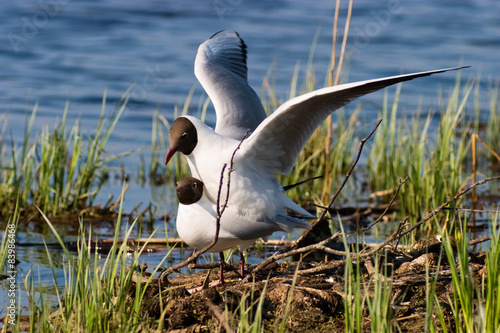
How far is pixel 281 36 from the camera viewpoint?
53.6 feet

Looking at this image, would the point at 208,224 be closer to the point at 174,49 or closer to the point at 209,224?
the point at 209,224

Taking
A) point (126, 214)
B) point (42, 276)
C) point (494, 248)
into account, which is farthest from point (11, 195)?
point (494, 248)

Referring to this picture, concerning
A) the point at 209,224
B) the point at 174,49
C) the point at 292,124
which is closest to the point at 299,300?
the point at 209,224

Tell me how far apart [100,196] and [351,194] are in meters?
2.38

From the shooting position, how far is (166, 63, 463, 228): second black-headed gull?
4.61 metres

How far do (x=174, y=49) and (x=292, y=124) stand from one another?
34.5ft

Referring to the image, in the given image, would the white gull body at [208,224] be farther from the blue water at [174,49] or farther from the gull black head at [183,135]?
the blue water at [174,49]

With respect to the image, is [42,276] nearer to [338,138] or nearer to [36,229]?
[36,229]

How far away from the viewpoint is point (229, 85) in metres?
5.96

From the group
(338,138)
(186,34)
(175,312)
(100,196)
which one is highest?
(186,34)

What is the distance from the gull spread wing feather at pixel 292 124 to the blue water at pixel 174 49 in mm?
2809

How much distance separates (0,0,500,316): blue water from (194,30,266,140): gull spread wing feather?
1.70 meters

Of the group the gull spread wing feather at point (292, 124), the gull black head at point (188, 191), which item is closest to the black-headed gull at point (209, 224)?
the gull black head at point (188, 191)

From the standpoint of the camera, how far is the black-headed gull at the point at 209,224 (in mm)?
4586
